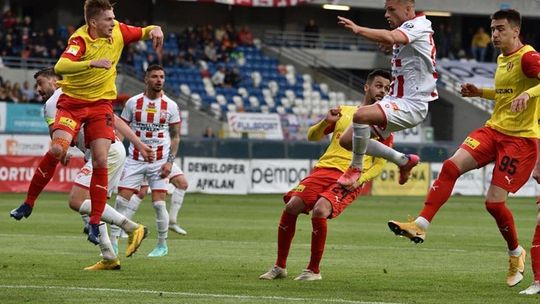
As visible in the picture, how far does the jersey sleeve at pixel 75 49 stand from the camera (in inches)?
501

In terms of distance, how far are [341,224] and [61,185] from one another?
12.2 meters

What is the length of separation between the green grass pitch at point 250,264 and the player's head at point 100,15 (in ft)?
8.32

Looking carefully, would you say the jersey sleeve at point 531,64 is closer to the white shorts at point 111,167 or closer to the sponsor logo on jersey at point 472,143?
Answer: the sponsor logo on jersey at point 472,143

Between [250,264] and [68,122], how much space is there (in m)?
3.04

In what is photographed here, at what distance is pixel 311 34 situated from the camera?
176ft

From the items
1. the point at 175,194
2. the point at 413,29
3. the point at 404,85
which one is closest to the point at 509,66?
the point at 404,85

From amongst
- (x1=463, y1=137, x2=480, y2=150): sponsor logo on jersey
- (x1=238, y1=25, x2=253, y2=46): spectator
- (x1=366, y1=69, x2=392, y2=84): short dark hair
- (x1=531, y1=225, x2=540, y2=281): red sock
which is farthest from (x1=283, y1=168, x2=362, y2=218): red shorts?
(x1=238, y1=25, x2=253, y2=46): spectator

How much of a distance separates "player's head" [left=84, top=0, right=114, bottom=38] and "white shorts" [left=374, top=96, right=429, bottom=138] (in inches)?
119

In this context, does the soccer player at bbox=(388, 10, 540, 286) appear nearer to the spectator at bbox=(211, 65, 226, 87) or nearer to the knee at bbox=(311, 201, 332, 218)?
the knee at bbox=(311, 201, 332, 218)

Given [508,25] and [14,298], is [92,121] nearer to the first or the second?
[14,298]

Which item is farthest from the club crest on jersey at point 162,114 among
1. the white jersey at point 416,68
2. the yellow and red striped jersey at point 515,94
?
the yellow and red striped jersey at point 515,94

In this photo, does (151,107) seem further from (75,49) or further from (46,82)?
(75,49)

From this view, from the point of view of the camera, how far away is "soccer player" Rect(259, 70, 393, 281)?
41.7 feet

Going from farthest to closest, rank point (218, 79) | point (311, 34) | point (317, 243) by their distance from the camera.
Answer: point (311, 34) < point (218, 79) < point (317, 243)
